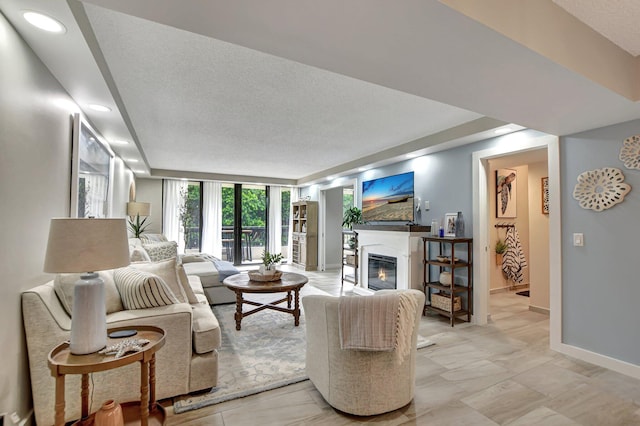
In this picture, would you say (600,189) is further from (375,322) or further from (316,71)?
(316,71)

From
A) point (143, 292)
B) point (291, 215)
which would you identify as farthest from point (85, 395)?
point (291, 215)

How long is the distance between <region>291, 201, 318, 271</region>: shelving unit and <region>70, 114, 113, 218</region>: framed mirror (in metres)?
4.60

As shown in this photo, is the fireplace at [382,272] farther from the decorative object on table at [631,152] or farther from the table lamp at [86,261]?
the table lamp at [86,261]

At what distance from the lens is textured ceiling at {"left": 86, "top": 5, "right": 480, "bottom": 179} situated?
6.79 ft

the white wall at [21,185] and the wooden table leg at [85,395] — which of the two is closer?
A: the white wall at [21,185]

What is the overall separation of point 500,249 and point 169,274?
522cm

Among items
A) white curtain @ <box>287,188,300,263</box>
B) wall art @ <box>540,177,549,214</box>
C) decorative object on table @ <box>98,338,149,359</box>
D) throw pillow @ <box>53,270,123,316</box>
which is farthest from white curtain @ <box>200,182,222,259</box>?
wall art @ <box>540,177,549,214</box>

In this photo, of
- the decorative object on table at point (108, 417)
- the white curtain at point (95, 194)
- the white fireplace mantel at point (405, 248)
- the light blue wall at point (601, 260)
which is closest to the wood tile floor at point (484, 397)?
the light blue wall at point (601, 260)

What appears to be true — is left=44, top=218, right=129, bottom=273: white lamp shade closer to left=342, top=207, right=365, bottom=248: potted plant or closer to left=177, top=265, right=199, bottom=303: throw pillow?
left=177, top=265, right=199, bottom=303: throw pillow

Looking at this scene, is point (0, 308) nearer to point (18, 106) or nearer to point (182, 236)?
point (18, 106)

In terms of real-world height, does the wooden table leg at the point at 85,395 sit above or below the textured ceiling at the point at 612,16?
below

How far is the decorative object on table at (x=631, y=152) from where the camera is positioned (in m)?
2.50

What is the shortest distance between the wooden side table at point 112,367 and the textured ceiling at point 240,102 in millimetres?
1820

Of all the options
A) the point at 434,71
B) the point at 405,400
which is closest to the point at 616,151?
the point at 434,71
